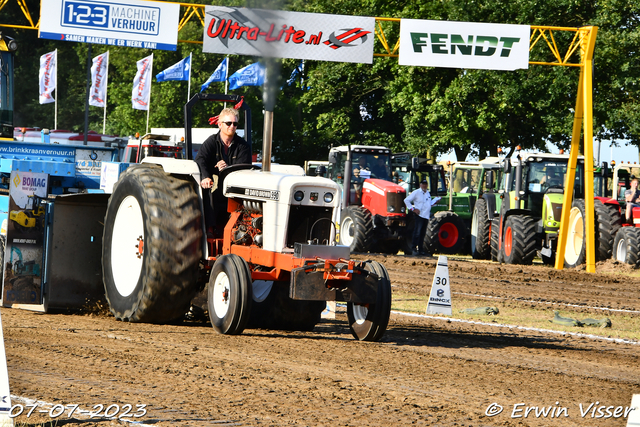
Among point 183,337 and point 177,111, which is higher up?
point 177,111

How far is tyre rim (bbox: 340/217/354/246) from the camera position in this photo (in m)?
20.1

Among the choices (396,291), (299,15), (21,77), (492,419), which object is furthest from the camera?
(21,77)

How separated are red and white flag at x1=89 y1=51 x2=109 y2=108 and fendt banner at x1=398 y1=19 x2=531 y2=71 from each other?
20506 mm

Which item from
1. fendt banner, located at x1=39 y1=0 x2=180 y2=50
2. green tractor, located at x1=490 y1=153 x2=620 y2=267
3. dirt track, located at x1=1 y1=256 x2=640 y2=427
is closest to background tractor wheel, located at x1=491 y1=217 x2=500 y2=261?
green tractor, located at x1=490 y1=153 x2=620 y2=267

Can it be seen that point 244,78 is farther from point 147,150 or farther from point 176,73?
point 176,73

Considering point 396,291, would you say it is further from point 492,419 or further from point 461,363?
point 492,419

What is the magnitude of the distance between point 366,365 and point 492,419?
1.64 metres

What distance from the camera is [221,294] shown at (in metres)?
7.36

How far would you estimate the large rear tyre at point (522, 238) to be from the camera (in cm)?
1880

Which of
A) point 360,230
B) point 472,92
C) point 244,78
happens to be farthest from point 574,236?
point 244,78

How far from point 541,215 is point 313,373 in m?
15.1

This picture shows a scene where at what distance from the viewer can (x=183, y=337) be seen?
723 cm

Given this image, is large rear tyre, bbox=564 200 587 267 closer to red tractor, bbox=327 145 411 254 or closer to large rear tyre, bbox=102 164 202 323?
red tractor, bbox=327 145 411 254

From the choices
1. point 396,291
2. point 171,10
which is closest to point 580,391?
point 396,291
